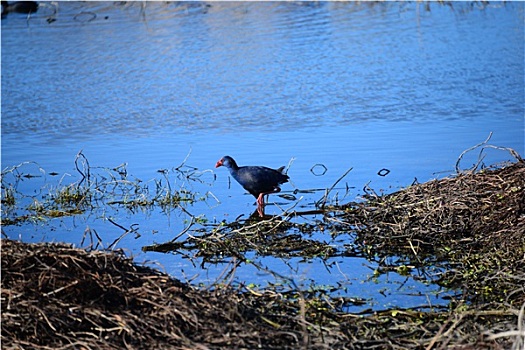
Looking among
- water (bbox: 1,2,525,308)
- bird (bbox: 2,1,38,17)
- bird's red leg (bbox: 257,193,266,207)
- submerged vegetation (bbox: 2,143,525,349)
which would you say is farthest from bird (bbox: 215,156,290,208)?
bird (bbox: 2,1,38,17)

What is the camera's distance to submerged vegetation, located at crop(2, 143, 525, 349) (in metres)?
4.62

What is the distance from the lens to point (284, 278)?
18.4 feet

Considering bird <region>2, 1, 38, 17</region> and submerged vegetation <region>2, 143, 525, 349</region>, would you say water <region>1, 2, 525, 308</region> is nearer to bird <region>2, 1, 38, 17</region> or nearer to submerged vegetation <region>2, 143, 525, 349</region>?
submerged vegetation <region>2, 143, 525, 349</region>

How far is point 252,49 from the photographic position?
714 inches

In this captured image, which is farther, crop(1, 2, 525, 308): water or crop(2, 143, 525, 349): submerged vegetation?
crop(1, 2, 525, 308): water

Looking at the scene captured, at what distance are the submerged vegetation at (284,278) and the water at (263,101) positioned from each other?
27 cm

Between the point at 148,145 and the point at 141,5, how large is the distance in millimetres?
13657

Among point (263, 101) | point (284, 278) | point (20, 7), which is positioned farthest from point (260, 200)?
point (20, 7)

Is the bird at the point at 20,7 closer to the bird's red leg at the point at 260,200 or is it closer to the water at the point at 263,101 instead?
the water at the point at 263,101

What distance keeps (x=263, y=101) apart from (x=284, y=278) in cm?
871

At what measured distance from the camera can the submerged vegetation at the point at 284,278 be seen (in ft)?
15.2

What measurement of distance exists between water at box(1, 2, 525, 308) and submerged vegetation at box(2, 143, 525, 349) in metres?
0.27

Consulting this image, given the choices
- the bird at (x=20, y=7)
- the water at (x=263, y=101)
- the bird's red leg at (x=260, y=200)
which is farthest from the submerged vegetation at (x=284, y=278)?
the bird at (x=20, y=7)

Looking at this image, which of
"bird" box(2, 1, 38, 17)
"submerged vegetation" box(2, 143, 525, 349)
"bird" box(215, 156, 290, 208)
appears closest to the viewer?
"submerged vegetation" box(2, 143, 525, 349)
